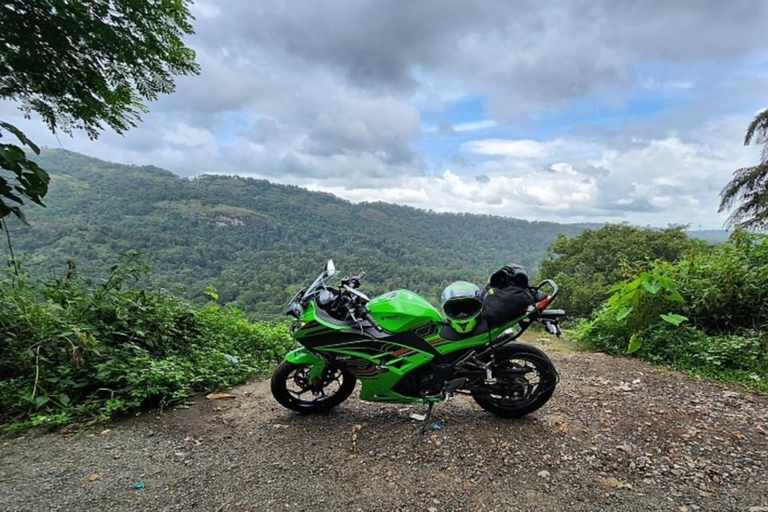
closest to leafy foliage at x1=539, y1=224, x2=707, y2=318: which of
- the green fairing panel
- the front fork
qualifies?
the green fairing panel

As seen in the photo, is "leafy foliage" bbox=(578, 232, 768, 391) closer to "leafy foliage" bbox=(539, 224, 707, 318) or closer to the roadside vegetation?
the roadside vegetation

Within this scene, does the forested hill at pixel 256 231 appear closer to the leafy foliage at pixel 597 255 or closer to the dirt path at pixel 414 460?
the leafy foliage at pixel 597 255

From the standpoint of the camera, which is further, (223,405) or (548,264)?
(548,264)

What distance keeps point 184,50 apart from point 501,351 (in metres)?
4.62

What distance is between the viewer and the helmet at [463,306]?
3055 mm

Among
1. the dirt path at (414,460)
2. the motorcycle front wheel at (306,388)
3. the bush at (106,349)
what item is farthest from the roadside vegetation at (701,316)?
the bush at (106,349)

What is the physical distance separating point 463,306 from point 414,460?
121 cm

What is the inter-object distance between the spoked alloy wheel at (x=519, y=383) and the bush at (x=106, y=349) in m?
2.84

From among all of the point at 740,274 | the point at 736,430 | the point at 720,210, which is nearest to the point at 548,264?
the point at 720,210

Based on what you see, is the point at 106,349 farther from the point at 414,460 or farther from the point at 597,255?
the point at 597,255

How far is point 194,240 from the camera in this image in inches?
1893

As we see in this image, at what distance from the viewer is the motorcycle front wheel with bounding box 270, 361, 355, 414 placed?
3363 mm

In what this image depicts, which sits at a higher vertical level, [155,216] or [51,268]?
[155,216]

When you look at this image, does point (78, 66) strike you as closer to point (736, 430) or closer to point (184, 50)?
point (184, 50)
